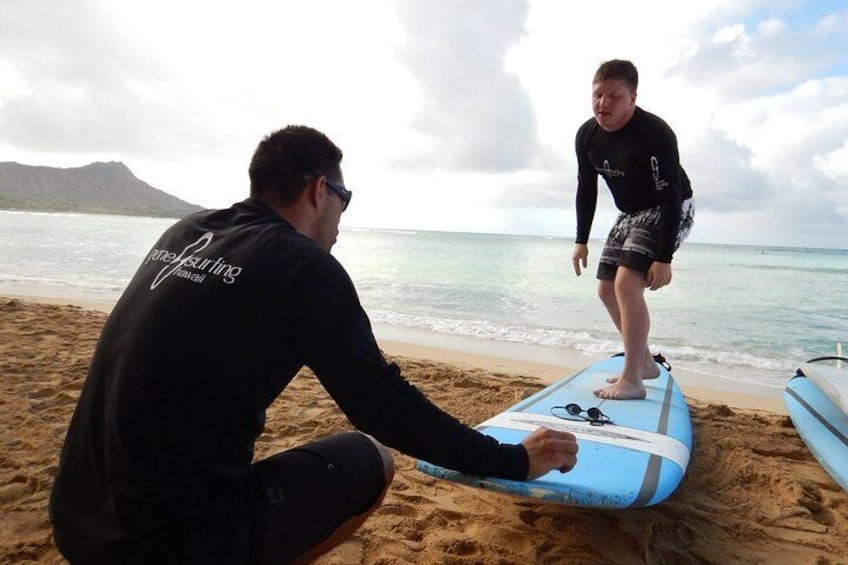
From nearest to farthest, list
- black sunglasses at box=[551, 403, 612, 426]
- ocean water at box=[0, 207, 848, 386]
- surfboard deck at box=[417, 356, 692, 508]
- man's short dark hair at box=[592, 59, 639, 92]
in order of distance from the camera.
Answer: surfboard deck at box=[417, 356, 692, 508] < black sunglasses at box=[551, 403, 612, 426] < man's short dark hair at box=[592, 59, 639, 92] < ocean water at box=[0, 207, 848, 386]

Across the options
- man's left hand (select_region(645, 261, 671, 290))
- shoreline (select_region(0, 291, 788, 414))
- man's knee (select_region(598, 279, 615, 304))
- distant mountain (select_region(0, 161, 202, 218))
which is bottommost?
shoreline (select_region(0, 291, 788, 414))

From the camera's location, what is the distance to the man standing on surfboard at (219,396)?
126 cm

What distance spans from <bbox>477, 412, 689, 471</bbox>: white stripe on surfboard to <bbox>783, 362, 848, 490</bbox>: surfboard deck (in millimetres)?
951

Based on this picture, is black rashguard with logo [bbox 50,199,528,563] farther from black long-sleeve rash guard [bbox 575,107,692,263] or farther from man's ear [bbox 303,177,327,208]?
black long-sleeve rash guard [bbox 575,107,692,263]

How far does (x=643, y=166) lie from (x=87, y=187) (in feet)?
476

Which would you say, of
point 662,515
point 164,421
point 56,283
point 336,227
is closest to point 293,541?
point 164,421

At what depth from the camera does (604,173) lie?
3.74 meters

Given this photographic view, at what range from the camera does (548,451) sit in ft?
5.83

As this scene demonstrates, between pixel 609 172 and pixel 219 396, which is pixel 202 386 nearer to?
pixel 219 396

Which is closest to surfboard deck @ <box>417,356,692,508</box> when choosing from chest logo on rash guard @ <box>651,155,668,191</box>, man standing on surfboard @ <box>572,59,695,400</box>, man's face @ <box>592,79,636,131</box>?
man standing on surfboard @ <box>572,59,695,400</box>

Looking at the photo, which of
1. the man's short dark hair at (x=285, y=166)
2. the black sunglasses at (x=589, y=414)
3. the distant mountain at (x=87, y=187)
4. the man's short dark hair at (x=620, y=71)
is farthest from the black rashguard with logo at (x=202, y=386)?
the distant mountain at (x=87, y=187)

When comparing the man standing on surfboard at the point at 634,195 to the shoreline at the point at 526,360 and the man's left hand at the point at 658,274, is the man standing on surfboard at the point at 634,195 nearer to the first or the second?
the man's left hand at the point at 658,274

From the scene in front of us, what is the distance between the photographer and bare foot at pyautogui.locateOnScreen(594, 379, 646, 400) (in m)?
3.54

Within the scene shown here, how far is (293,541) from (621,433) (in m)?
1.88
